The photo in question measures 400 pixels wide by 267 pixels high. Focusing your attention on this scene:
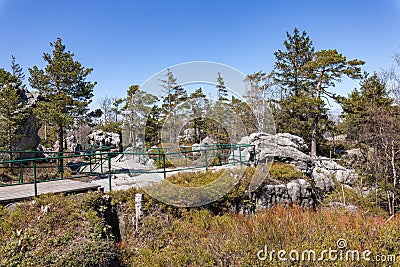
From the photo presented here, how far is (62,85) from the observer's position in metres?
12.4

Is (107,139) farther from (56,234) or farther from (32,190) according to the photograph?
(56,234)

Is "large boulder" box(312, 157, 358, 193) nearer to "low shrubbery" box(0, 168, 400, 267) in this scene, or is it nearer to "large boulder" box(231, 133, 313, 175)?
"large boulder" box(231, 133, 313, 175)

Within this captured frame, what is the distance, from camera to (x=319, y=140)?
20031mm

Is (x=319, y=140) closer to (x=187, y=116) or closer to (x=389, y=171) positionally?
(x=389, y=171)

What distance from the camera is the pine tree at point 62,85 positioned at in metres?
11.7

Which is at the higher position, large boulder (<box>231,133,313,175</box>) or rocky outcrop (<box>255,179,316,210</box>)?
large boulder (<box>231,133,313,175</box>)

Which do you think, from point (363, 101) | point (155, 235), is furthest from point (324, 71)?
point (155, 235)

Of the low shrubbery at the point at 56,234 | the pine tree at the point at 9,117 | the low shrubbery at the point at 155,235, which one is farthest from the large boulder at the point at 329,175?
the pine tree at the point at 9,117

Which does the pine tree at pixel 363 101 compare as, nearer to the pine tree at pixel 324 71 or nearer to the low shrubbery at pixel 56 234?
the pine tree at pixel 324 71

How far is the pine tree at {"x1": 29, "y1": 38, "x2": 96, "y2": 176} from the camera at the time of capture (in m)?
11.7

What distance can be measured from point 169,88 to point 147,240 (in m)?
4.14

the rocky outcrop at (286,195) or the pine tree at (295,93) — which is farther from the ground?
the pine tree at (295,93)

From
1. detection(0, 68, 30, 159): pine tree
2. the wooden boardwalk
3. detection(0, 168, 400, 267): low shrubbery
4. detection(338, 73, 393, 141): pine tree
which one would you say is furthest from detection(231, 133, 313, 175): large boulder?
detection(0, 68, 30, 159): pine tree

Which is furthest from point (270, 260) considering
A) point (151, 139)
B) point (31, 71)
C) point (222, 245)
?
point (151, 139)
